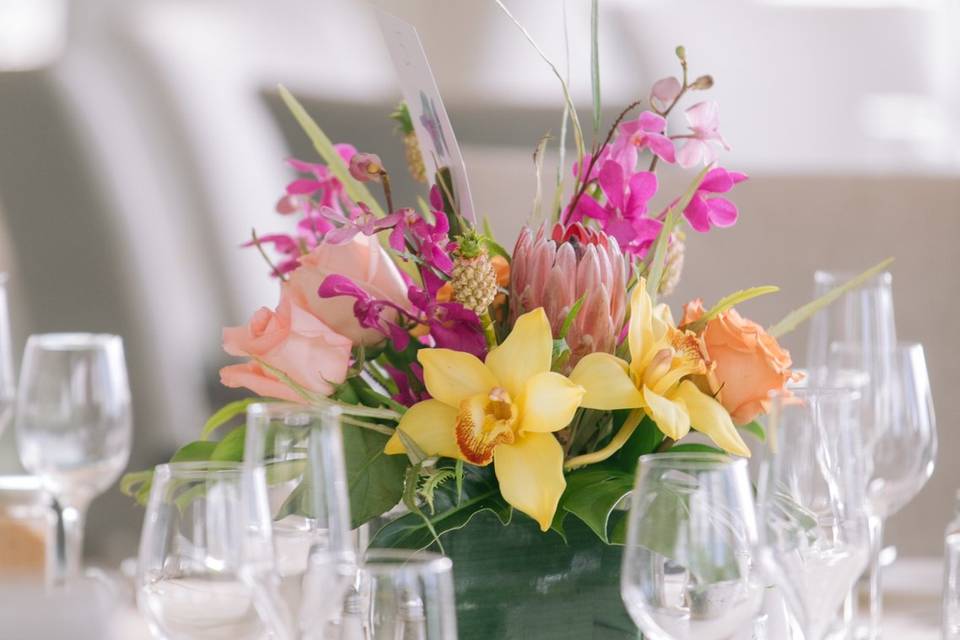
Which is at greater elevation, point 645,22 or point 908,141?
point 645,22

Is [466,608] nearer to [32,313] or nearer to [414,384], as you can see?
[414,384]

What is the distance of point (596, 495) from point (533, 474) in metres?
0.04

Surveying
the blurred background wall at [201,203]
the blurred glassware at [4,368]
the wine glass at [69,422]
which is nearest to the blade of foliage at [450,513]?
the wine glass at [69,422]

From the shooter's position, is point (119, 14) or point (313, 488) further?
point (119, 14)

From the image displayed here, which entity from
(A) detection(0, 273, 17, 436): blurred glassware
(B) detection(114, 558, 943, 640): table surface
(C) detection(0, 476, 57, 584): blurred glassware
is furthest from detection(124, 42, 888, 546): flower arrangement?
(A) detection(0, 273, 17, 436): blurred glassware

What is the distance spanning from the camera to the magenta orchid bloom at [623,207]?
0.86 meters

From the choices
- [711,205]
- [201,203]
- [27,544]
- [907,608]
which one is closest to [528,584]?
[711,205]

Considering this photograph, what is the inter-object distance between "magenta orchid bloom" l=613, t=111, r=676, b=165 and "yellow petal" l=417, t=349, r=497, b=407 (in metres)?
0.18

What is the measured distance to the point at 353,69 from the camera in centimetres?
396

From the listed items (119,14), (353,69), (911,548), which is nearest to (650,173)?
(911,548)

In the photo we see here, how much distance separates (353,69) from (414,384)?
3203mm

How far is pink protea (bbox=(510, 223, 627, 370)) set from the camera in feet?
2.64

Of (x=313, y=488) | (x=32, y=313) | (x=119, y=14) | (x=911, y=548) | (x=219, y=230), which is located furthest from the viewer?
(x=119, y=14)

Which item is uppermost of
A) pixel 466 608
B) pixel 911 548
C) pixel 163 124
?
pixel 163 124
